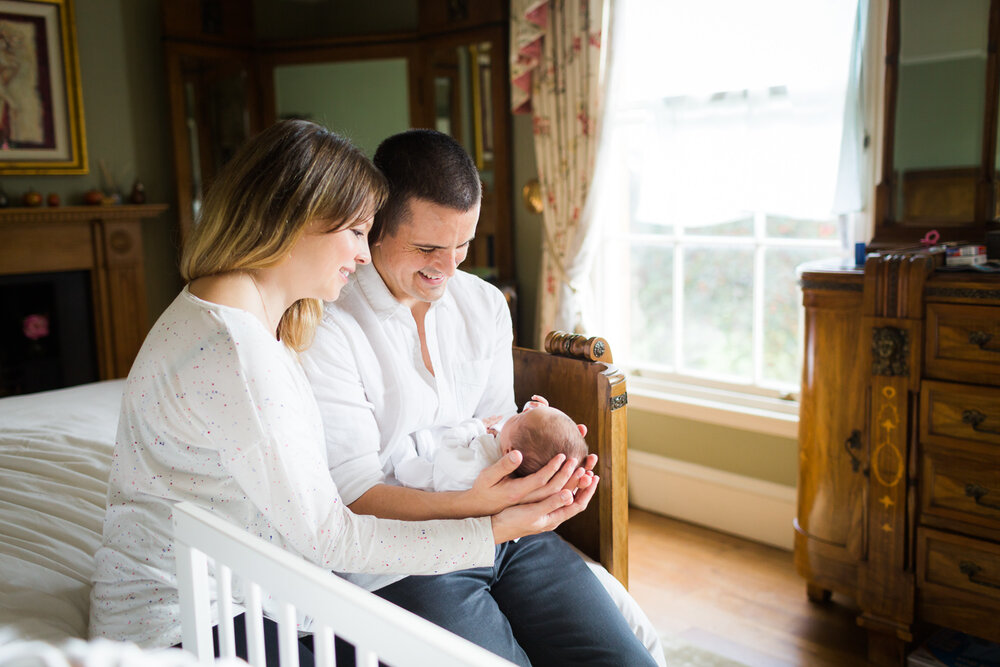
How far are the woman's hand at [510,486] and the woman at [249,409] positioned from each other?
51 mm

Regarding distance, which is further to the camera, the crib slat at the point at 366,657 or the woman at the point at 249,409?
the woman at the point at 249,409

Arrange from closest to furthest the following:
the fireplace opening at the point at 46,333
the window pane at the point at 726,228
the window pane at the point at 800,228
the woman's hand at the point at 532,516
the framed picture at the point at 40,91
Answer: the woman's hand at the point at 532,516, the window pane at the point at 800,228, the window pane at the point at 726,228, the framed picture at the point at 40,91, the fireplace opening at the point at 46,333

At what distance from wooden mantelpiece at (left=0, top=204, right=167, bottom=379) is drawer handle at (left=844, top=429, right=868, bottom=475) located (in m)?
3.44

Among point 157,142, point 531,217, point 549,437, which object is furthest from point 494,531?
point 157,142

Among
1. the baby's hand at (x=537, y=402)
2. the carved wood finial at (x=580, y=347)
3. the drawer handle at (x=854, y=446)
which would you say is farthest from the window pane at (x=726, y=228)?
the baby's hand at (x=537, y=402)

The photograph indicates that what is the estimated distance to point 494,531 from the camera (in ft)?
4.18

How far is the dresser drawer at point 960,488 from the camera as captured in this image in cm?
191

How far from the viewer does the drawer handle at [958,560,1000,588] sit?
1932 millimetres

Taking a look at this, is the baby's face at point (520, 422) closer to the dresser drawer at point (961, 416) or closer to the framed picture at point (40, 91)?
the dresser drawer at point (961, 416)

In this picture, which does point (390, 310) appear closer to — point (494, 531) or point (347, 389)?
point (347, 389)

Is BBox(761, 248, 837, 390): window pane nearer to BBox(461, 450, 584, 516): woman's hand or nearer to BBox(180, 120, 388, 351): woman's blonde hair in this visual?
BBox(461, 450, 584, 516): woman's hand

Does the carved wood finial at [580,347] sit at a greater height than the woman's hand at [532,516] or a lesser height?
greater

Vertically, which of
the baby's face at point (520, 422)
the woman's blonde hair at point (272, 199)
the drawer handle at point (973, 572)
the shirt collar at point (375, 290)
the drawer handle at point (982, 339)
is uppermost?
the woman's blonde hair at point (272, 199)

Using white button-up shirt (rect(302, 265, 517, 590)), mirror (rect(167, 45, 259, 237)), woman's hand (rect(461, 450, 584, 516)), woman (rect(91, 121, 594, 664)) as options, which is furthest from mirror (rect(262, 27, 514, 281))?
woman's hand (rect(461, 450, 584, 516))
